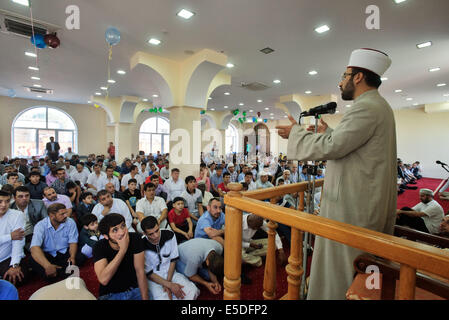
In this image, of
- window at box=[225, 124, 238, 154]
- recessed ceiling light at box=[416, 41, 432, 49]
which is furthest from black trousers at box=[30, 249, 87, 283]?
window at box=[225, 124, 238, 154]

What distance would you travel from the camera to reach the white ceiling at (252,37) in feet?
10.0

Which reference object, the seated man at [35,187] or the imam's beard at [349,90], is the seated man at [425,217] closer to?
the imam's beard at [349,90]

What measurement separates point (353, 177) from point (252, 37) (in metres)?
3.66

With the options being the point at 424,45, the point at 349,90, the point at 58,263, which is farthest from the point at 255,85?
the point at 58,263

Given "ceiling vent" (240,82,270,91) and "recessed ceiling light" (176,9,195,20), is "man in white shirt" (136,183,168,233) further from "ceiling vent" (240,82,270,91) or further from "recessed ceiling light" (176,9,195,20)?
"ceiling vent" (240,82,270,91)

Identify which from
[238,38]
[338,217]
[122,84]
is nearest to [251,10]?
[238,38]

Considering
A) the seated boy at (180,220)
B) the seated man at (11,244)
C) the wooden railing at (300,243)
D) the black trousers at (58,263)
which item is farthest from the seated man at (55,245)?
the wooden railing at (300,243)

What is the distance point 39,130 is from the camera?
10938 mm

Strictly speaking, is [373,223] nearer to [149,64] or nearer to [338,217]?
[338,217]

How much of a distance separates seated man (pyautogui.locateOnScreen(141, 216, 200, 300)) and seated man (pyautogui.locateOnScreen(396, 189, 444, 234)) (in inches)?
116

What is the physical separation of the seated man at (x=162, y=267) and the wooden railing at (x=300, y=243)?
113 centimetres

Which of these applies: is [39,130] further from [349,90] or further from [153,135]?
[349,90]

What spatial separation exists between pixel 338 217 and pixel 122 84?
25.6 feet
